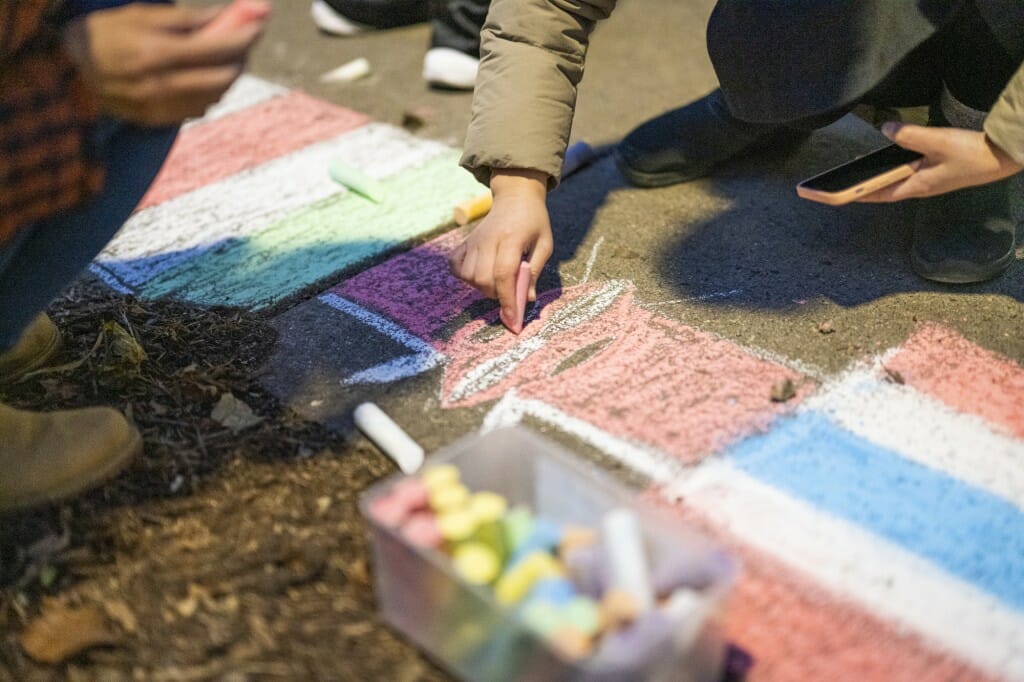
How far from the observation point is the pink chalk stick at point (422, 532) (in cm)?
83

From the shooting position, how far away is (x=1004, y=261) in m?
1.37

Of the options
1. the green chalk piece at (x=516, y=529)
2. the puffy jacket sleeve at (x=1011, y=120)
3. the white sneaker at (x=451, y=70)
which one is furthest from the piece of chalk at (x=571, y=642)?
the white sneaker at (x=451, y=70)

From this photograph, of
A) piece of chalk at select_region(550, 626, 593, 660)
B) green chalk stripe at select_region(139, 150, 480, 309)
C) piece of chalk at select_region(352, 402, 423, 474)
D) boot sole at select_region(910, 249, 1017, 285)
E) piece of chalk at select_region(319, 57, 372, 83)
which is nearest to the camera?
piece of chalk at select_region(550, 626, 593, 660)

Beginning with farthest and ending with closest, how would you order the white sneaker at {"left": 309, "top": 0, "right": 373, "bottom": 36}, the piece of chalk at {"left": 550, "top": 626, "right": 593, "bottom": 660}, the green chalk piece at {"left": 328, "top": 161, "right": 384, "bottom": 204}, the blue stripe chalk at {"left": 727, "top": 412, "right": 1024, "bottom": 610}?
the white sneaker at {"left": 309, "top": 0, "right": 373, "bottom": 36}, the green chalk piece at {"left": 328, "top": 161, "right": 384, "bottom": 204}, the blue stripe chalk at {"left": 727, "top": 412, "right": 1024, "bottom": 610}, the piece of chalk at {"left": 550, "top": 626, "right": 593, "bottom": 660}

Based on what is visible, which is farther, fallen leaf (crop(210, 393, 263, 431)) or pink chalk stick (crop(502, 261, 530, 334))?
pink chalk stick (crop(502, 261, 530, 334))

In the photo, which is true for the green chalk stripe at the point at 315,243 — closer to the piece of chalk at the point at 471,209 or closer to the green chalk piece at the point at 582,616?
the piece of chalk at the point at 471,209

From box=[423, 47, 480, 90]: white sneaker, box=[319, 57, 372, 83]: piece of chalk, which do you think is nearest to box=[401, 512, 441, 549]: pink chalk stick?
box=[423, 47, 480, 90]: white sneaker

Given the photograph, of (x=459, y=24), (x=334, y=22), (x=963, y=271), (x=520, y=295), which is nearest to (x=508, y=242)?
(x=520, y=295)

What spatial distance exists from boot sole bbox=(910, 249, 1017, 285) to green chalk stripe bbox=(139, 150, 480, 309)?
0.75m

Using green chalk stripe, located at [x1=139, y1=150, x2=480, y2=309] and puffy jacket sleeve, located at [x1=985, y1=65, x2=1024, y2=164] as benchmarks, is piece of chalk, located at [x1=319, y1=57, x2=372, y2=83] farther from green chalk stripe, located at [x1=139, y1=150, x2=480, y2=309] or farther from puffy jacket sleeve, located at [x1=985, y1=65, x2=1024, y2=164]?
puffy jacket sleeve, located at [x1=985, y1=65, x2=1024, y2=164]

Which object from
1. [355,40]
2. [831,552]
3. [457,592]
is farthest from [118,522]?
[355,40]

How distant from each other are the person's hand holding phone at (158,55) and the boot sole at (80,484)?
0.41m

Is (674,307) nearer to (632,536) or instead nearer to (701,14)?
(632,536)

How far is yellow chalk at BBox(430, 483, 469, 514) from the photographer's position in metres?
0.86
